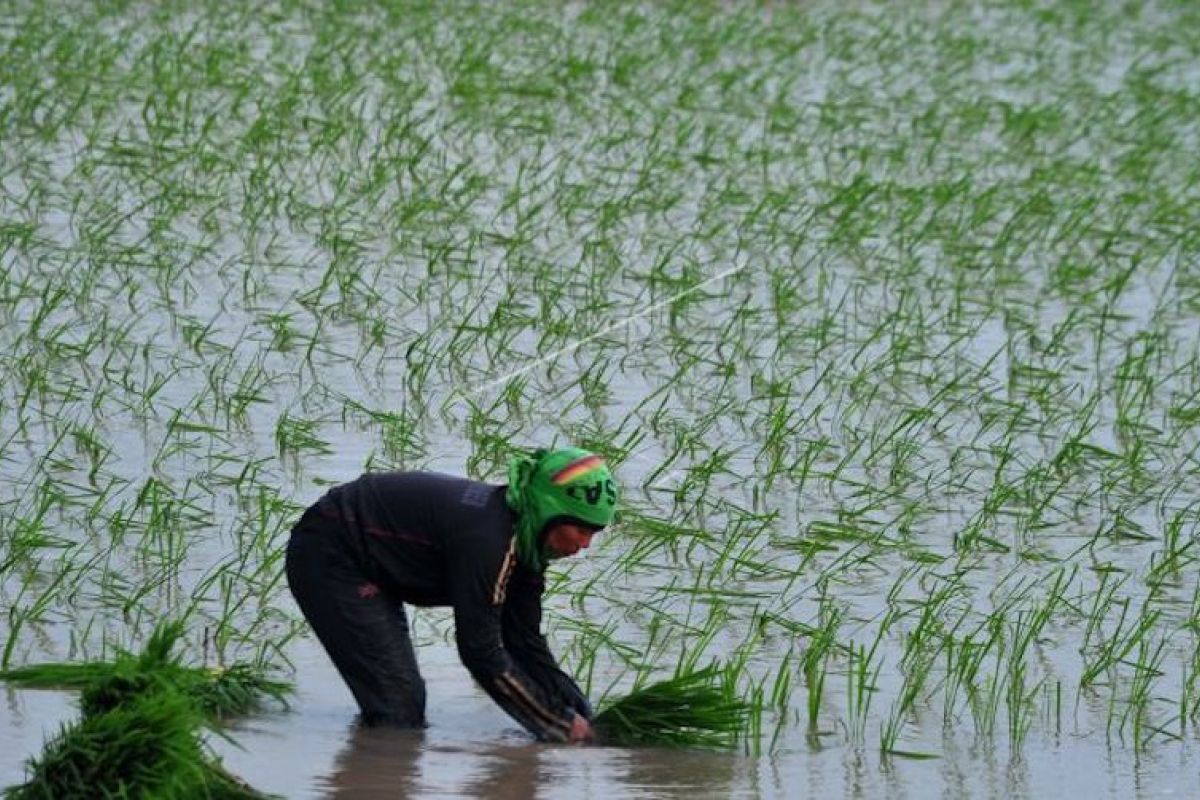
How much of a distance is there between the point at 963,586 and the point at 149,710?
281cm

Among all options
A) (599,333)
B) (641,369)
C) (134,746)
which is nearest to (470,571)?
(134,746)

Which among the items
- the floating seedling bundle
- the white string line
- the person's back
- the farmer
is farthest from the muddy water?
the white string line

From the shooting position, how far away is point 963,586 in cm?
657

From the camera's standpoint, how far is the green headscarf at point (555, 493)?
5.05 metres

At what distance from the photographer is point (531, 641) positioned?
17.8 ft

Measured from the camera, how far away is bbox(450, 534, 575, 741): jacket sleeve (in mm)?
5125

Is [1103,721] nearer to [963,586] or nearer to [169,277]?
[963,586]

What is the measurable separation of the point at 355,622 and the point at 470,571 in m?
0.41

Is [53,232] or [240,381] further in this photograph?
[53,232]

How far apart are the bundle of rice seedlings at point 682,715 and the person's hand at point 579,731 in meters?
0.05

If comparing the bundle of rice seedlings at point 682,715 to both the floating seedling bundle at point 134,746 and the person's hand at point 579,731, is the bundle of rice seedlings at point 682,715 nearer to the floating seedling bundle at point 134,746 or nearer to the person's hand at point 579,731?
the person's hand at point 579,731

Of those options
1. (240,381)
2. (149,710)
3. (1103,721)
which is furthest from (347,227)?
(149,710)

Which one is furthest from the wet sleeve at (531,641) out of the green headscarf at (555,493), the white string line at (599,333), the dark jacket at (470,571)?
the white string line at (599,333)

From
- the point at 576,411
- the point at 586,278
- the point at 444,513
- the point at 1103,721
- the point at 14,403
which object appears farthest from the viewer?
the point at 586,278
